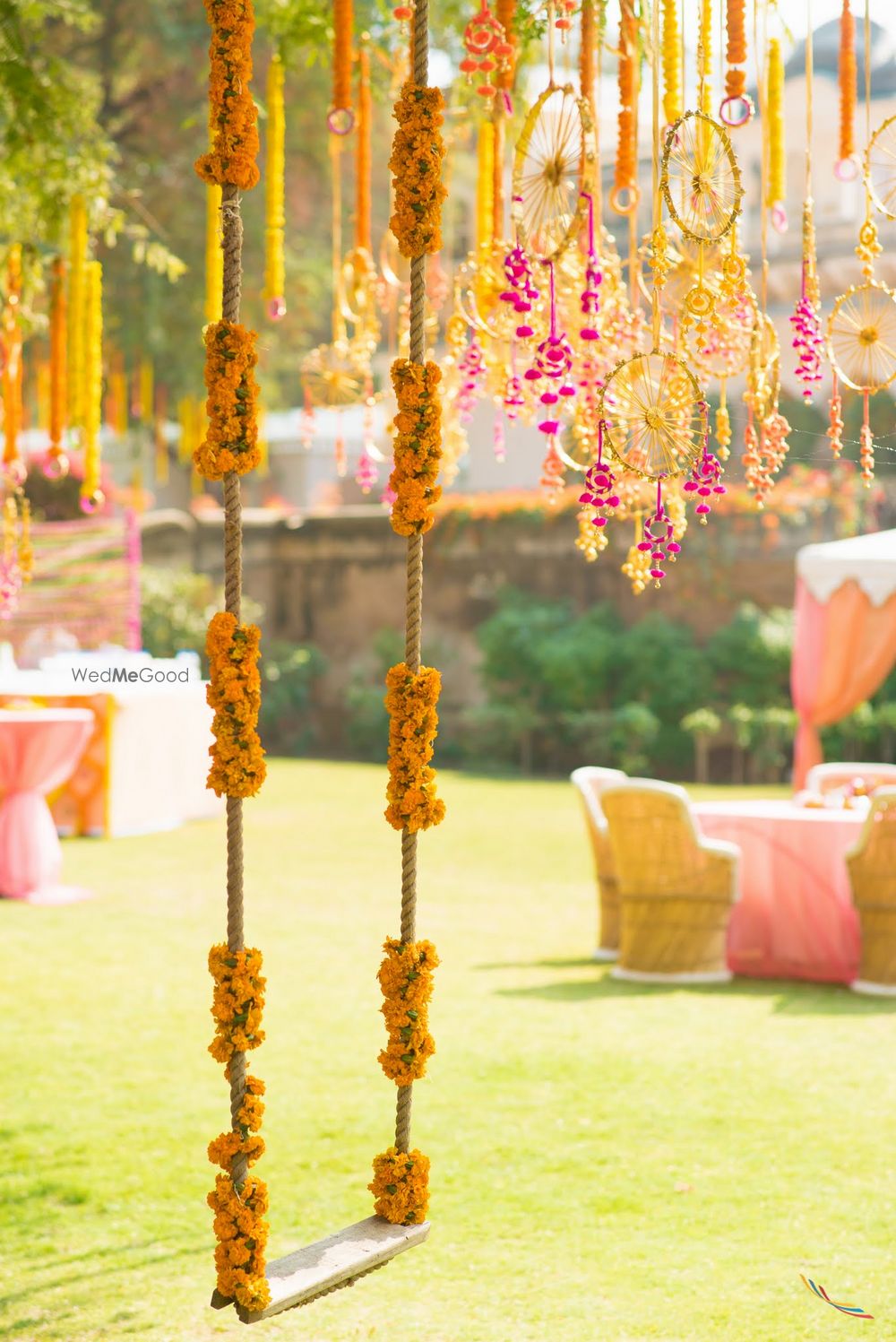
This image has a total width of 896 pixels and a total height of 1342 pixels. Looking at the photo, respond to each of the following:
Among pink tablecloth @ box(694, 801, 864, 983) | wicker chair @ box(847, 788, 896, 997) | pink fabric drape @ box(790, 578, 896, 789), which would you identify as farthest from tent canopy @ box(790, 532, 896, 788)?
wicker chair @ box(847, 788, 896, 997)

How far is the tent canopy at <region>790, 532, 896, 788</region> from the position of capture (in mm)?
8602

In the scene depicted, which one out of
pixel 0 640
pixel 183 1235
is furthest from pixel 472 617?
pixel 183 1235

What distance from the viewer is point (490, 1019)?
213 inches

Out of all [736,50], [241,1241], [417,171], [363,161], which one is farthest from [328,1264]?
[363,161]

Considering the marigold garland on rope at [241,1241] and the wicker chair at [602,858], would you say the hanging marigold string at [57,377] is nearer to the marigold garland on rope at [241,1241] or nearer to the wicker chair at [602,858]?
the wicker chair at [602,858]

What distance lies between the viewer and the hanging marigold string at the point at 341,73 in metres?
3.88

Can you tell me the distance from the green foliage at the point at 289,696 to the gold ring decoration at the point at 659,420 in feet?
39.2

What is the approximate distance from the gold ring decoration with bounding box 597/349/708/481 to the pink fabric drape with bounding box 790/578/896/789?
239 inches

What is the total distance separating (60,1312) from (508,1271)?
85 centimetres

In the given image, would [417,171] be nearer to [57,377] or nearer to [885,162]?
[885,162]

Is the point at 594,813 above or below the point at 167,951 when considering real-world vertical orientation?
above

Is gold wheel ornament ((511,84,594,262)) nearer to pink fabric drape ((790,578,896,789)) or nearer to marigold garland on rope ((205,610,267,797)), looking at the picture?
marigold garland on rope ((205,610,267,797))

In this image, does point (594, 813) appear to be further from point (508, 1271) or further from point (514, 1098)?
point (508, 1271)

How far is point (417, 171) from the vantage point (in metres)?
2.44
